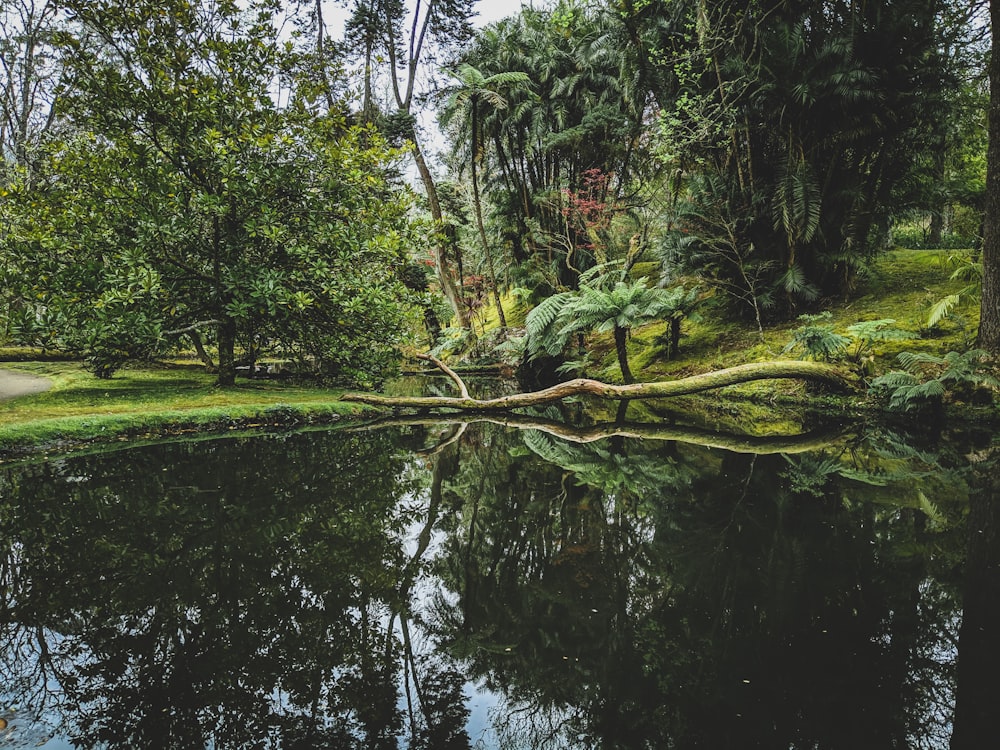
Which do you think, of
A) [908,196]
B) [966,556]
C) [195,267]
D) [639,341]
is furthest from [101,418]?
[908,196]

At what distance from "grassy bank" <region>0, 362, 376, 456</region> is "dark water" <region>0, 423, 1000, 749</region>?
1720mm

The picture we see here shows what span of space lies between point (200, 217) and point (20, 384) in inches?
198

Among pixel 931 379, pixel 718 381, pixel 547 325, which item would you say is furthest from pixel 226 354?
pixel 931 379

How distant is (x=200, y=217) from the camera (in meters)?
9.83

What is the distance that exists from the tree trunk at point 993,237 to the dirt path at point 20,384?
14.8 metres

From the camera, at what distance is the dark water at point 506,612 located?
186cm

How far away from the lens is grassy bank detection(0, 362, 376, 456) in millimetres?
6473

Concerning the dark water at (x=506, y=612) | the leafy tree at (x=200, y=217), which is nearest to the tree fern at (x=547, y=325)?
the leafy tree at (x=200, y=217)

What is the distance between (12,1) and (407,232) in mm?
17462

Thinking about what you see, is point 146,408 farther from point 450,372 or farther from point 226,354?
point 450,372

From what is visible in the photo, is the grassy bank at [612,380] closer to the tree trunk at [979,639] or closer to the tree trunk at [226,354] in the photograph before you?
the tree trunk at [226,354]

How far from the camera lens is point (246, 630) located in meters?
2.43

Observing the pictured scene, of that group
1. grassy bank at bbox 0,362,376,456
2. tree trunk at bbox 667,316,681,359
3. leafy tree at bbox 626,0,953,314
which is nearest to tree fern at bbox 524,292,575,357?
tree trunk at bbox 667,316,681,359

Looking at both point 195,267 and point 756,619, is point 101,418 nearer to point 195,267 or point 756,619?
point 195,267
